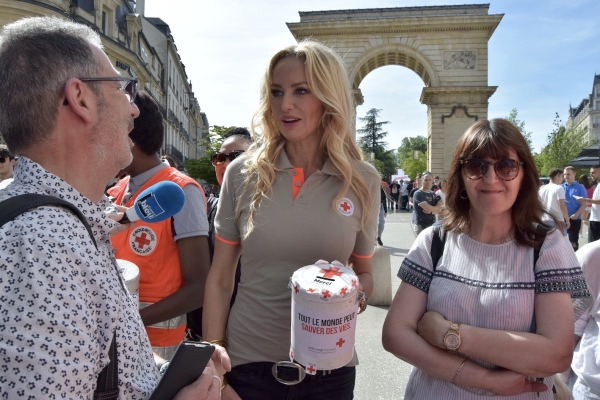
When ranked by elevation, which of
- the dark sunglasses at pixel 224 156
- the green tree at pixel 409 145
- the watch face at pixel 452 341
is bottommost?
the watch face at pixel 452 341

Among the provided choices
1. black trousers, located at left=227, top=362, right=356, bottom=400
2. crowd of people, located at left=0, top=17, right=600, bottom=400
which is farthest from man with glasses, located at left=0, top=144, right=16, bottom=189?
black trousers, located at left=227, top=362, right=356, bottom=400

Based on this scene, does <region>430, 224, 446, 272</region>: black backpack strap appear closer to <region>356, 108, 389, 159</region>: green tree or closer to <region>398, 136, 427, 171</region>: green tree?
<region>356, 108, 389, 159</region>: green tree

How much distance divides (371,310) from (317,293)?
17.5ft

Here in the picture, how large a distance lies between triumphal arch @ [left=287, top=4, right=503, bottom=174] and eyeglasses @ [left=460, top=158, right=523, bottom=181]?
94.4ft

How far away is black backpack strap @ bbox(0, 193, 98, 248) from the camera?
1.00 m

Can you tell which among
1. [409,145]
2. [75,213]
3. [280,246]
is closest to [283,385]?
[280,246]

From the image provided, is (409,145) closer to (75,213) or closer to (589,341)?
(589,341)

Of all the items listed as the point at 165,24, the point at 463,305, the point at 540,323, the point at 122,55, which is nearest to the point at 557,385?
the point at 540,323

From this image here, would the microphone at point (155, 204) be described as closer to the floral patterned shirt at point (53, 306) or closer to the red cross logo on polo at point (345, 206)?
the red cross logo on polo at point (345, 206)

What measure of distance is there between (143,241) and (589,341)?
2.35 meters

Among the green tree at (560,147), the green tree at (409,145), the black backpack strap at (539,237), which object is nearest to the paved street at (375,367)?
the black backpack strap at (539,237)

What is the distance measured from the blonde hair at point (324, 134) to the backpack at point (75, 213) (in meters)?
1.07

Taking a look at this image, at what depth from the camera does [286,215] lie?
2.14 m

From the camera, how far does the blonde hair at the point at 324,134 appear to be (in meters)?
2.21
